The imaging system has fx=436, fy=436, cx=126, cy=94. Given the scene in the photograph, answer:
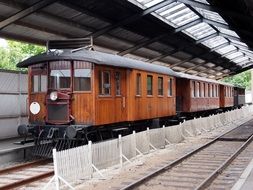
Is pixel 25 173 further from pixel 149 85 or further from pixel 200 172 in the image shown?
pixel 149 85

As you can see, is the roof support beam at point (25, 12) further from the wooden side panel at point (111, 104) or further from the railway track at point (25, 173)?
the railway track at point (25, 173)

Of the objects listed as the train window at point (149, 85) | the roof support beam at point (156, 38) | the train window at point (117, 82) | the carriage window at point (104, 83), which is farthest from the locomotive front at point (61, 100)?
the roof support beam at point (156, 38)

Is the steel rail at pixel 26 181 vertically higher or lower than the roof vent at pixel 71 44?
lower

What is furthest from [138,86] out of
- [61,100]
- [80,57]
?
[61,100]

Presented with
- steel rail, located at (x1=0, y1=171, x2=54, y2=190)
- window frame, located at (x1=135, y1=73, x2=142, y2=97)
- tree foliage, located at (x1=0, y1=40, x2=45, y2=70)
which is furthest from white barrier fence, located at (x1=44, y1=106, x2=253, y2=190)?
tree foliage, located at (x1=0, y1=40, x2=45, y2=70)

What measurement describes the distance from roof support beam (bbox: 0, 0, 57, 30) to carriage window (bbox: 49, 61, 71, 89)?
165 inches

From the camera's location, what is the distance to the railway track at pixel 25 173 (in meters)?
10.4

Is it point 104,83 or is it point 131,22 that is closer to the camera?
point 104,83

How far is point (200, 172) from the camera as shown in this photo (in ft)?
39.7

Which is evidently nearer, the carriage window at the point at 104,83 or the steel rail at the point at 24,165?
the steel rail at the point at 24,165

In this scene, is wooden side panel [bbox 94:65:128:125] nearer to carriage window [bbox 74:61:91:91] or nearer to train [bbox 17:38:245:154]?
train [bbox 17:38:245:154]

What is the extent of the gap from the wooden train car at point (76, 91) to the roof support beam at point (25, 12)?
3.33 m

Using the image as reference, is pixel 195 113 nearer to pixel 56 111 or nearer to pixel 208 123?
pixel 208 123

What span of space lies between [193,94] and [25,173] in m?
18.1
